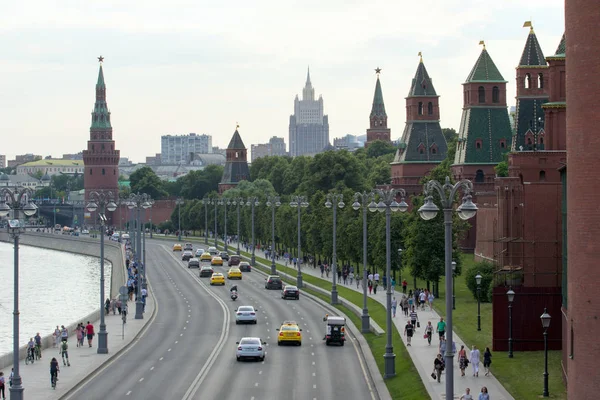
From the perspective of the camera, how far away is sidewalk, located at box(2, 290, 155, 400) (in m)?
45.2

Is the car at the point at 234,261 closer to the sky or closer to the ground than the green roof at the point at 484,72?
closer to the ground

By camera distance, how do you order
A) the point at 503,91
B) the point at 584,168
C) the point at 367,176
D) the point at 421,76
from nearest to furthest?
the point at 584,168 < the point at 503,91 < the point at 421,76 < the point at 367,176

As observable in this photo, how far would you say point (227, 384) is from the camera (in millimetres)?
45906

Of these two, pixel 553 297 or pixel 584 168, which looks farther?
pixel 553 297

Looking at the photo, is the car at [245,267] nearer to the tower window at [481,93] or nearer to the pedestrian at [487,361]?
the tower window at [481,93]

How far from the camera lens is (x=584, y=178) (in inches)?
1293

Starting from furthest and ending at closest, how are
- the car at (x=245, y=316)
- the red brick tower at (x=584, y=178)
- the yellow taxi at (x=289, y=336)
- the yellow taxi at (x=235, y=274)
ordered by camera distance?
the yellow taxi at (x=235, y=274) → the car at (x=245, y=316) → the yellow taxi at (x=289, y=336) → the red brick tower at (x=584, y=178)

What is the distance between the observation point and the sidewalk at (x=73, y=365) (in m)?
45.2

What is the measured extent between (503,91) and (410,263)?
5077 cm

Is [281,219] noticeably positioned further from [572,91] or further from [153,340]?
[572,91]

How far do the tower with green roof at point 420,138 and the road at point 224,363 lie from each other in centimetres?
6592

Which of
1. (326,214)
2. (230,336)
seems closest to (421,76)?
(326,214)

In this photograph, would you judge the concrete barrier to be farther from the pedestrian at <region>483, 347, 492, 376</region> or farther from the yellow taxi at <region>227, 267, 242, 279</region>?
the pedestrian at <region>483, 347, 492, 376</region>

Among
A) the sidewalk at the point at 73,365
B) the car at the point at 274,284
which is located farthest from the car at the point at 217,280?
the sidewalk at the point at 73,365
